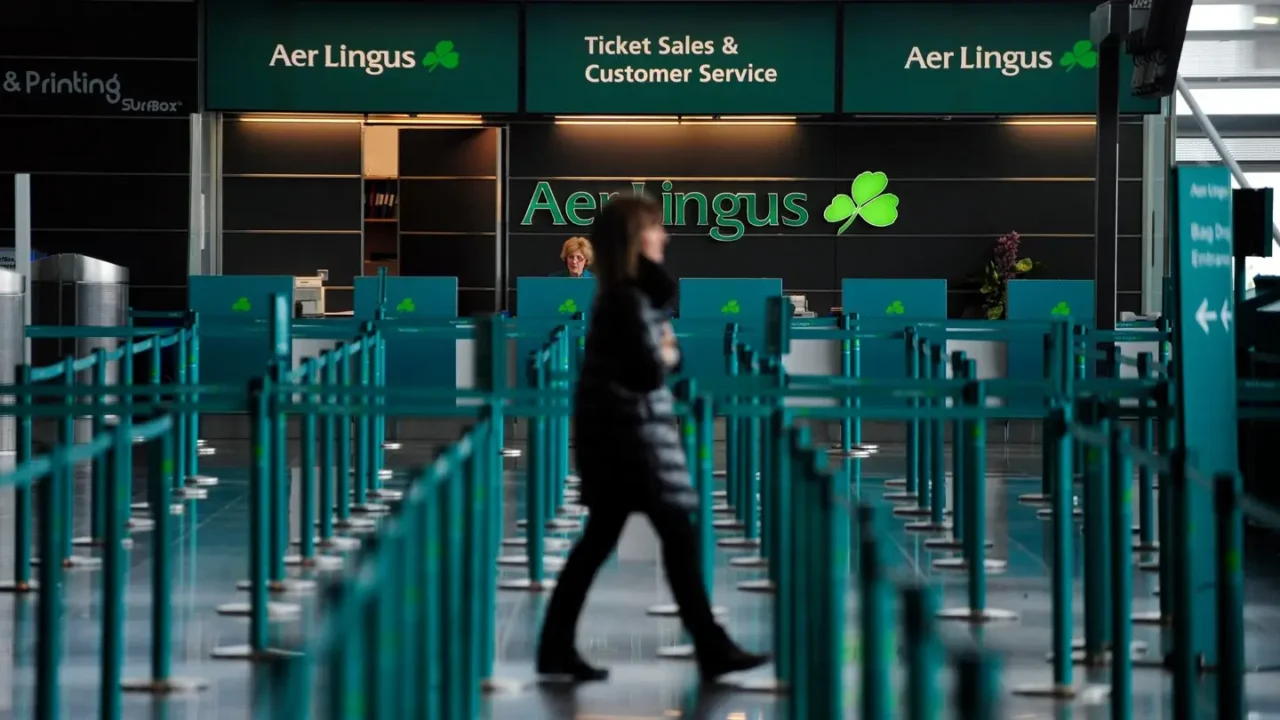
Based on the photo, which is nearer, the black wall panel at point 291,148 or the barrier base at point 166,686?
the barrier base at point 166,686

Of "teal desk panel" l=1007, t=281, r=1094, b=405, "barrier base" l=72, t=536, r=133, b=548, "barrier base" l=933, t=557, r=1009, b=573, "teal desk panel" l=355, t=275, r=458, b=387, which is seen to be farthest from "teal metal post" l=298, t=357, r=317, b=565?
"teal desk panel" l=1007, t=281, r=1094, b=405

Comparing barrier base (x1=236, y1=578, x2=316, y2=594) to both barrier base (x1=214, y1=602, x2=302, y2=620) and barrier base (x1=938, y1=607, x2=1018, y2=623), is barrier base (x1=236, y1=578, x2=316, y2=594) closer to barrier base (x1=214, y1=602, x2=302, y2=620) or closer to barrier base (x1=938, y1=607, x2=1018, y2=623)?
barrier base (x1=214, y1=602, x2=302, y2=620)

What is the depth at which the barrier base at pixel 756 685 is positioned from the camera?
19.9 ft

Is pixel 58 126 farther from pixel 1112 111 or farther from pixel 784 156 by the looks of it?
pixel 1112 111

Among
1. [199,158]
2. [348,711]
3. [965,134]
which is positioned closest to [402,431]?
[199,158]

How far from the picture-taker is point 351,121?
19484mm

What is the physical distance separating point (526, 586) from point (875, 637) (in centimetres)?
486

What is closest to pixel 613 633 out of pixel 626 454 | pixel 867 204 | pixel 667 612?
pixel 667 612

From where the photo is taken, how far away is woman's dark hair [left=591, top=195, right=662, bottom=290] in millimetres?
6074

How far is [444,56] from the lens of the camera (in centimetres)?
1912

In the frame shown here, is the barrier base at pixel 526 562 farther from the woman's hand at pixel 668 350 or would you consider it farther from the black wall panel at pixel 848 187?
the black wall panel at pixel 848 187

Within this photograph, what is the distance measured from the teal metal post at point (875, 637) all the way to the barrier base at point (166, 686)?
10.5 feet

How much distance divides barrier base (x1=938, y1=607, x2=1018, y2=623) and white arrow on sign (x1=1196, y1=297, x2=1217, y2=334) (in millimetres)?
1496

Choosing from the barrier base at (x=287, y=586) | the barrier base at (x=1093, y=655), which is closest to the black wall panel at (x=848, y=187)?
the barrier base at (x=287, y=586)
